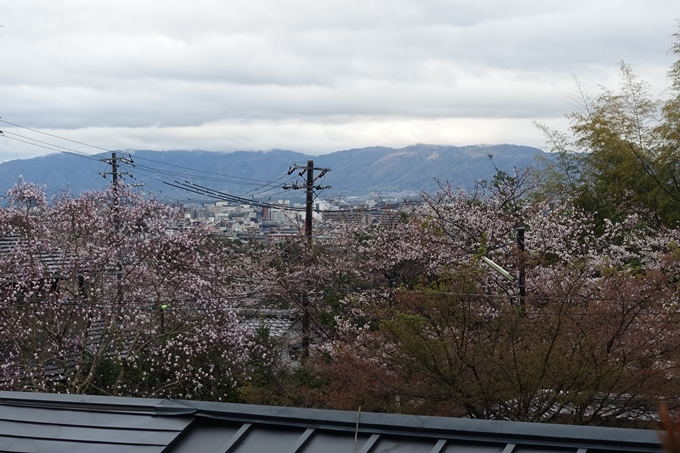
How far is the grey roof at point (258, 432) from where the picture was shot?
3.42m

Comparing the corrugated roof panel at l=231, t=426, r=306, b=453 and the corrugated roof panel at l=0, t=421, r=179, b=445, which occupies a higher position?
the corrugated roof panel at l=231, t=426, r=306, b=453

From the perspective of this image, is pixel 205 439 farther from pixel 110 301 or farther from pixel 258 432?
pixel 110 301

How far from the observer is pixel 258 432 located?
379 centimetres

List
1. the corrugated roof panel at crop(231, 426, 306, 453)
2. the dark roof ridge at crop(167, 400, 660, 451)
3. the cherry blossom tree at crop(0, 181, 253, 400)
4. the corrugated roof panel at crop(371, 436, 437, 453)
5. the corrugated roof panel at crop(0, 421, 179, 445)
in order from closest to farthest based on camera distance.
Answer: the dark roof ridge at crop(167, 400, 660, 451), the corrugated roof panel at crop(371, 436, 437, 453), the corrugated roof panel at crop(231, 426, 306, 453), the corrugated roof panel at crop(0, 421, 179, 445), the cherry blossom tree at crop(0, 181, 253, 400)

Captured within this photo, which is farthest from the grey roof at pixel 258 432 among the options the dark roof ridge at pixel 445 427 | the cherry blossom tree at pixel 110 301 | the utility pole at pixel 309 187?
the utility pole at pixel 309 187

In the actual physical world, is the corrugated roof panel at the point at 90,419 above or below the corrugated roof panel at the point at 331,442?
below

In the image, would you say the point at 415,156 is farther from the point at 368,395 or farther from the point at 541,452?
the point at 541,452

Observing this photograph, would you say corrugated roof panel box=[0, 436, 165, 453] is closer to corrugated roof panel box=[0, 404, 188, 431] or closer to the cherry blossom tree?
corrugated roof panel box=[0, 404, 188, 431]

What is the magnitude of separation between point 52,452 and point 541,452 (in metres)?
2.81

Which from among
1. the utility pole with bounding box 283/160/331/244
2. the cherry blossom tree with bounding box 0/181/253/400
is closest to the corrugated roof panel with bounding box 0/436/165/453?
the cherry blossom tree with bounding box 0/181/253/400

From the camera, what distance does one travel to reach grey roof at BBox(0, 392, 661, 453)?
3424 millimetres

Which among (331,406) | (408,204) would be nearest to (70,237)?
(331,406)

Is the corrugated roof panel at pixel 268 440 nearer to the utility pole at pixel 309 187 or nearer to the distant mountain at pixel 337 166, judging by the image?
the utility pole at pixel 309 187

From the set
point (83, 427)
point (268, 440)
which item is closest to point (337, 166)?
point (83, 427)
